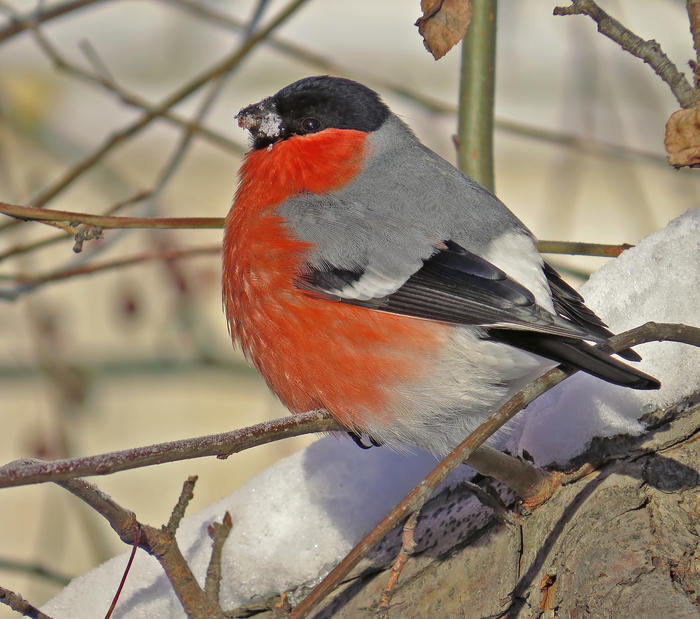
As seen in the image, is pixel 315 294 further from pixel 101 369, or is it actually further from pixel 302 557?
pixel 101 369

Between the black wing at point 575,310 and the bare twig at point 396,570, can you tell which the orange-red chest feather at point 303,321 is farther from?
the bare twig at point 396,570

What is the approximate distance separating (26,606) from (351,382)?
0.68 meters

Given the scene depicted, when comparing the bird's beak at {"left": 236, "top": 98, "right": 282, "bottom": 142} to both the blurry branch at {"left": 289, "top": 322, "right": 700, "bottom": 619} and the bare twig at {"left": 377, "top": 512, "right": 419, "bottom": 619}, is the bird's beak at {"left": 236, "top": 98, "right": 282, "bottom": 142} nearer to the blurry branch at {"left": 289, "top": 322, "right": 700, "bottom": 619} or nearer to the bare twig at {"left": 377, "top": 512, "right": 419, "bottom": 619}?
the blurry branch at {"left": 289, "top": 322, "right": 700, "bottom": 619}

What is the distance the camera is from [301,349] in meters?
1.52

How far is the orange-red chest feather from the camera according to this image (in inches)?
57.7

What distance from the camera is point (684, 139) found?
1321 mm

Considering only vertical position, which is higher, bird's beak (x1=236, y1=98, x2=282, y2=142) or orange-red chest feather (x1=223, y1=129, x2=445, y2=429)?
bird's beak (x1=236, y1=98, x2=282, y2=142)

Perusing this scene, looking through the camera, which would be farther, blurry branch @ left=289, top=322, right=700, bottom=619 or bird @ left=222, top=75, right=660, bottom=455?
bird @ left=222, top=75, right=660, bottom=455

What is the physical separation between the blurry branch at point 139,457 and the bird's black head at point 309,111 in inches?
36.9

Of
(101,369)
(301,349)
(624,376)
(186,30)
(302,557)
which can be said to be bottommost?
(624,376)

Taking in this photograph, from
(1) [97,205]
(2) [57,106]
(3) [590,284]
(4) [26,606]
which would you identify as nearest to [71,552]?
(1) [97,205]

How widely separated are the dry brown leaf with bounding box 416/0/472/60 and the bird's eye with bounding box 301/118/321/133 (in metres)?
0.54

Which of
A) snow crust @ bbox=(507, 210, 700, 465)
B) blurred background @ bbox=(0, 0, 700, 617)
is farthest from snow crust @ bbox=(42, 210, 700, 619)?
blurred background @ bbox=(0, 0, 700, 617)

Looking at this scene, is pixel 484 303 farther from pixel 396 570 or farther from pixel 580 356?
pixel 396 570
